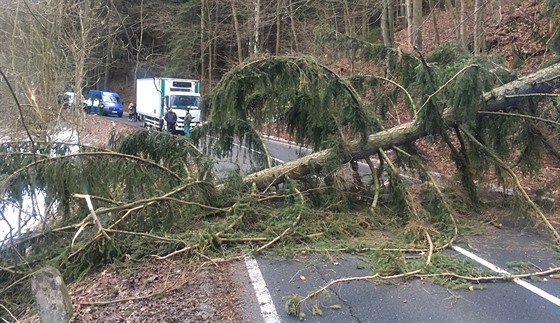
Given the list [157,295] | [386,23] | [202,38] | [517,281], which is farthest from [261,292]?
[202,38]

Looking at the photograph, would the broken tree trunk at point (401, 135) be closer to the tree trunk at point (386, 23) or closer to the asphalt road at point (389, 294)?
the asphalt road at point (389, 294)

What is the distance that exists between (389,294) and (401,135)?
404cm

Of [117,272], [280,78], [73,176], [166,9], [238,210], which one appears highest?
[166,9]

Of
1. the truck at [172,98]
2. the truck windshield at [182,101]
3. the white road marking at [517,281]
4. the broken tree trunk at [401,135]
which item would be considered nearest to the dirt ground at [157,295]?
the broken tree trunk at [401,135]

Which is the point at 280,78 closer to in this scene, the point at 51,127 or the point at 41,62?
the point at 51,127

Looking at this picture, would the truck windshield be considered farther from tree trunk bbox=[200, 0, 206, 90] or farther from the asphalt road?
the asphalt road

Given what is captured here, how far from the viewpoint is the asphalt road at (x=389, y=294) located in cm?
440

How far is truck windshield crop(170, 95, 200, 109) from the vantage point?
28453 millimetres

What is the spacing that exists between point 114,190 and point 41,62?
914 cm

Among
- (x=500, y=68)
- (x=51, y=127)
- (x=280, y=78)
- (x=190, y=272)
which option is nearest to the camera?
(x=190, y=272)

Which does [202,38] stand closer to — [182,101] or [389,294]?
[182,101]

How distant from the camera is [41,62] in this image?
47.0 ft

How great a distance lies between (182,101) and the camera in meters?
28.8

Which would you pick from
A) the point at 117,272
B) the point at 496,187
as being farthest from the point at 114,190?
the point at 496,187
